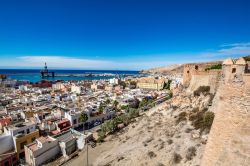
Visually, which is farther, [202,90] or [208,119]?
[202,90]

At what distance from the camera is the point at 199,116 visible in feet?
55.2

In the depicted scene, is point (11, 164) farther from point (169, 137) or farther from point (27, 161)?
point (169, 137)

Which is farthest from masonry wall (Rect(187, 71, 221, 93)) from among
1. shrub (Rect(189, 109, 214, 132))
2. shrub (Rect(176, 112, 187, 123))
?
shrub (Rect(189, 109, 214, 132))

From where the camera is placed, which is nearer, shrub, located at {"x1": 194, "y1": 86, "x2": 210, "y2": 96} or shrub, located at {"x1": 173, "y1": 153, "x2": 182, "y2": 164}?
shrub, located at {"x1": 173, "y1": 153, "x2": 182, "y2": 164}

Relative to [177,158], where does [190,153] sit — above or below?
above

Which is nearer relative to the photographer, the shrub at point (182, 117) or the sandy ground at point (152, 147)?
the sandy ground at point (152, 147)

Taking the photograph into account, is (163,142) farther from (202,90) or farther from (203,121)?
(202,90)

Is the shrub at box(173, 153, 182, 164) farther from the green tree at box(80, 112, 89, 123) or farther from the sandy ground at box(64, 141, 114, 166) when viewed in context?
the green tree at box(80, 112, 89, 123)

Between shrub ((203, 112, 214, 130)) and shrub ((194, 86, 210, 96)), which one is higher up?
shrub ((194, 86, 210, 96))

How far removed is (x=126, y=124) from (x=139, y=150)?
1139 cm

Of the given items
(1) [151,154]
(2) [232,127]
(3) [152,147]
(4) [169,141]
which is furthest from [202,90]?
(2) [232,127]

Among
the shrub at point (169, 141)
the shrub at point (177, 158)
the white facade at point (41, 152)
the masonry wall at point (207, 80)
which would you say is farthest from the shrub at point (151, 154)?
the white facade at point (41, 152)

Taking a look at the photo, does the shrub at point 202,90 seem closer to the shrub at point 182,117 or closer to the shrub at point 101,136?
the shrub at point 182,117

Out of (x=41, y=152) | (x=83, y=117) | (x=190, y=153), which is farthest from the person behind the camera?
(x=83, y=117)
